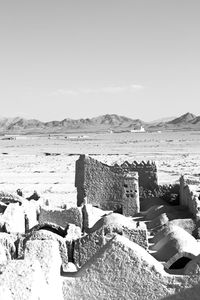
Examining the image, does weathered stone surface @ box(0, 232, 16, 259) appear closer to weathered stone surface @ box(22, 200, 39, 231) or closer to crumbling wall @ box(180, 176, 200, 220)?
weathered stone surface @ box(22, 200, 39, 231)

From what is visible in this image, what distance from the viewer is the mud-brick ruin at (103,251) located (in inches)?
263

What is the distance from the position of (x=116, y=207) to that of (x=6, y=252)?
8.39 m

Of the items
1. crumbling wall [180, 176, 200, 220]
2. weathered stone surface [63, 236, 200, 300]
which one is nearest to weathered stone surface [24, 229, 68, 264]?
weathered stone surface [63, 236, 200, 300]

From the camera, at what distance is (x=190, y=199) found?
15.3 meters

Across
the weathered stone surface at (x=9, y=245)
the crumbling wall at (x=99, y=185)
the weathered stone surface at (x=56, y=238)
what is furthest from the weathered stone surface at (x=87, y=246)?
the crumbling wall at (x=99, y=185)

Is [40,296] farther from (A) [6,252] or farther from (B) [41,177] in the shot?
(B) [41,177]

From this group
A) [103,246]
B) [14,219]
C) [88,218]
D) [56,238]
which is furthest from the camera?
[88,218]

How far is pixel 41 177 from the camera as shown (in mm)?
33969

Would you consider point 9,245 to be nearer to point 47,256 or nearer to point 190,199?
point 47,256

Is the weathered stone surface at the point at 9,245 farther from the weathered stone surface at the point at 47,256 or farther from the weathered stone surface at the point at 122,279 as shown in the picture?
the weathered stone surface at the point at 122,279

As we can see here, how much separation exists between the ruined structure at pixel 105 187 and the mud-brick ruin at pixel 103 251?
3cm

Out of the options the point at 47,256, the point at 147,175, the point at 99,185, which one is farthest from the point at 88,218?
the point at 47,256

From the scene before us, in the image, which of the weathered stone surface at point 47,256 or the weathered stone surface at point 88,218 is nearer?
the weathered stone surface at point 47,256

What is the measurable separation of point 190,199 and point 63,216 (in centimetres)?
412
